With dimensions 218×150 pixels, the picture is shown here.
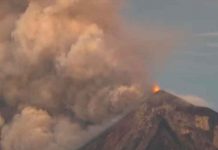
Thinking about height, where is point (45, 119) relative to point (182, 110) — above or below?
above

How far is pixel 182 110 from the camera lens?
152 metres

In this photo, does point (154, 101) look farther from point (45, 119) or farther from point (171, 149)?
point (45, 119)

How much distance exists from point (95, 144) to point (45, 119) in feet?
49.5

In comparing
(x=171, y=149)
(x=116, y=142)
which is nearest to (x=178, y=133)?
(x=171, y=149)

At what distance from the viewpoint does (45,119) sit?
14412 centimetres

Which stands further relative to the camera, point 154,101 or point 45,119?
point 154,101

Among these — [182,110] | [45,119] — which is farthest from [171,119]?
[45,119]

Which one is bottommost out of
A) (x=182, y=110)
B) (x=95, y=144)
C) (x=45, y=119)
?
(x=182, y=110)

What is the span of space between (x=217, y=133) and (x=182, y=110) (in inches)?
381

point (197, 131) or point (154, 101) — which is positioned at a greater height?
point (154, 101)

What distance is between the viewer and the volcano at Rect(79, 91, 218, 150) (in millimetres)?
146625

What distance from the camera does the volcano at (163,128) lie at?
146625 mm

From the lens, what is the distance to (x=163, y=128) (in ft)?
495

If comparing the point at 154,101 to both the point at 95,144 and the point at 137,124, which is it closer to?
the point at 137,124
